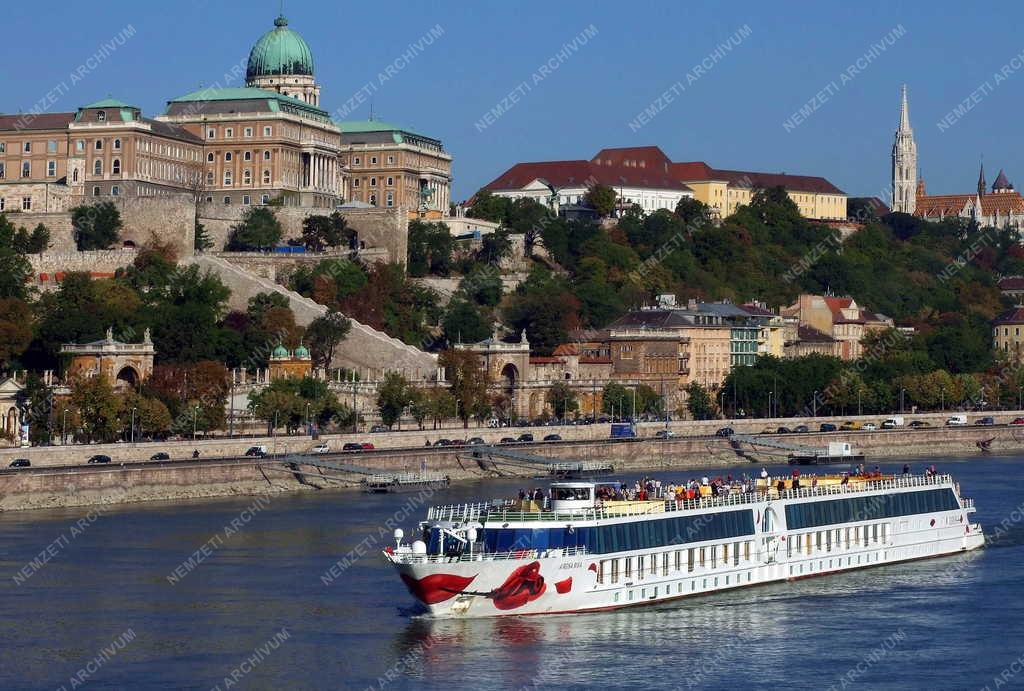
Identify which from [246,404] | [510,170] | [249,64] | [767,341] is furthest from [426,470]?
[510,170]

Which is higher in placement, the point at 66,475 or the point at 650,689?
the point at 66,475

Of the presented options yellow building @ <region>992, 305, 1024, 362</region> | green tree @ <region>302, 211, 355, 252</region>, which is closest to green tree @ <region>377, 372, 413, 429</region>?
green tree @ <region>302, 211, 355, 252</region>

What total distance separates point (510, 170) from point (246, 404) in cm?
8624

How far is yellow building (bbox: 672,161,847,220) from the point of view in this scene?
600 feet

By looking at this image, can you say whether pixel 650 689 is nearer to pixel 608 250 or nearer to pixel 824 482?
pixel 824 482

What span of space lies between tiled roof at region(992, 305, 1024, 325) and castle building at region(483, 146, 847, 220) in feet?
82.2

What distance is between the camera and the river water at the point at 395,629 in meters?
43.8

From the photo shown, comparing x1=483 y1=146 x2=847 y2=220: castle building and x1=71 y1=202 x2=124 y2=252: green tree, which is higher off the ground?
x1=483 y1=146 x2=847 y2=220: castle building

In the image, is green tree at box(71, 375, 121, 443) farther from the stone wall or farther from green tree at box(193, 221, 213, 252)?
the stone wall

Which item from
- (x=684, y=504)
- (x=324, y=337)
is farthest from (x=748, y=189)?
(x=684, y=504)

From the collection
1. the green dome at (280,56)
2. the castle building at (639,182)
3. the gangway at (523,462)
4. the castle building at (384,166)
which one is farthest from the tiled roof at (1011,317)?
the gangway at (523,462)

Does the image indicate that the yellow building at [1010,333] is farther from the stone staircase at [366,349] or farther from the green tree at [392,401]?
the green tree at [392,401]

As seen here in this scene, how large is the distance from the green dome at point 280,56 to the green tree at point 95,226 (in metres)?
30.6

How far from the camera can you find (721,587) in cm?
5334
